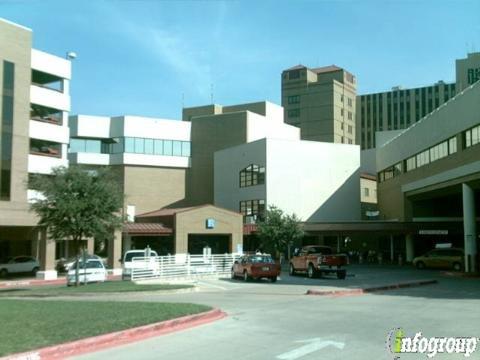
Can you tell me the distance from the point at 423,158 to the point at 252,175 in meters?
18.9

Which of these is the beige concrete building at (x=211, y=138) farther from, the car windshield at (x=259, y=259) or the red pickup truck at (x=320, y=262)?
the car windshield at (x=259, y=259)

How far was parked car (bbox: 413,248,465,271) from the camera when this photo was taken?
45500 mm

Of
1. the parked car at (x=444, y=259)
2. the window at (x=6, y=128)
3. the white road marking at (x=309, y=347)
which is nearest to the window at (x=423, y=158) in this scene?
the parked car at (x=444, y=259)

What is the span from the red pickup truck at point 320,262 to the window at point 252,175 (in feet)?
83.8

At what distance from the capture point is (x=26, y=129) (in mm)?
45031

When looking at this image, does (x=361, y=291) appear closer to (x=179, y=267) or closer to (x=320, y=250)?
(x=320, y=250)

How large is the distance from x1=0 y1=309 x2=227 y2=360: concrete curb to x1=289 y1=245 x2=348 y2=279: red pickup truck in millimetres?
19923

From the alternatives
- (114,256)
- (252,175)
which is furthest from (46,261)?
(252,175)

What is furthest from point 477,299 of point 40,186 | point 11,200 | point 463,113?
point 11,200

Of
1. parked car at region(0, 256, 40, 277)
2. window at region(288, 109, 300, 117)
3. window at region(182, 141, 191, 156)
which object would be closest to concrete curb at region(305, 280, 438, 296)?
parked car at region(0, 256, 40, 277)

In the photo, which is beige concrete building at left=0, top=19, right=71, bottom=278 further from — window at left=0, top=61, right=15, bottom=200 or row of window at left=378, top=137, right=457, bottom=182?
row of window at left=378, top=137, right=457, bottom=182

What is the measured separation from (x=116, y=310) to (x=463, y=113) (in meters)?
33.8

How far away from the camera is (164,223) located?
5738 centimetres

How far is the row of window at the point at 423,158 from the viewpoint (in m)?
45.7
